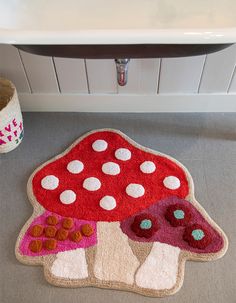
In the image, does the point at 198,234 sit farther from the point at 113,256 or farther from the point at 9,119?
the point at 9,119

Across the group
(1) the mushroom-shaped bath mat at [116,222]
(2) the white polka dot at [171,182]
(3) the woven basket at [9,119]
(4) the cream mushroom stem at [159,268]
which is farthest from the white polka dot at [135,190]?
(3) the woven basket at [9,119]

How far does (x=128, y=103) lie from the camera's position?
1609 millimetres

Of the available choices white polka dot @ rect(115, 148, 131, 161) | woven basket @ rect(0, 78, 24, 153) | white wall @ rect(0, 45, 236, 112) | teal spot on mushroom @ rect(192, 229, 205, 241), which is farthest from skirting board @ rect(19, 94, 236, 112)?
teal spot on mushroom @ rect(192, 229, 205, 241)

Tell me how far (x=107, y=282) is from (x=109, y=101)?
801 millimetres

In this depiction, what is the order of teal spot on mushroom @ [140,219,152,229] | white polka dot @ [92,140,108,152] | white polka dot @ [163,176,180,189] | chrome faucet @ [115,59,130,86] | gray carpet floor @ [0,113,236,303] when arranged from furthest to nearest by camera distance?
white polka dot @ [92,140,108,152]
white polka dot @ [163,176,180,189]
teal spot on mushroom @ [140,219,152,229]
gray carpet floor @ [0,113,236,303]
chrome faucet @ [115,59,130,86]

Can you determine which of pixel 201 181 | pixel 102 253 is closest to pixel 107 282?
pixel 102 253

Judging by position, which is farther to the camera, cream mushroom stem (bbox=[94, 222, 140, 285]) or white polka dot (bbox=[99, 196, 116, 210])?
white polka dot (bbox=[99, 196, 116, 210])

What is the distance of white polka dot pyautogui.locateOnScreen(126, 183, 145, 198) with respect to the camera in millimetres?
1371

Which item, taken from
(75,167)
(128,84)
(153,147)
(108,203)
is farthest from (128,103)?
(108,203)

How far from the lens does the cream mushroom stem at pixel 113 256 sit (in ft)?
3.91

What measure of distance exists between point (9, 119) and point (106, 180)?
1.51 ft

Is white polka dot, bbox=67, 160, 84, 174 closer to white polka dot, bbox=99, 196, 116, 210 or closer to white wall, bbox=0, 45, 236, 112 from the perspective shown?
white polka dot, bbox=99, 196, 116, 210

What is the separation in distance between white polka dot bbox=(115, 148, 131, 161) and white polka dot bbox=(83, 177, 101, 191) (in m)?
0.14

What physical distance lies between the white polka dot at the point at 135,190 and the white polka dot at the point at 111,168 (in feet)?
0.29
